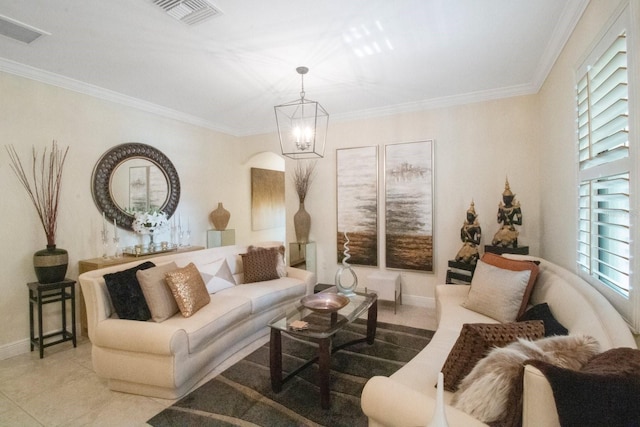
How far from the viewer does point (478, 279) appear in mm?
2490

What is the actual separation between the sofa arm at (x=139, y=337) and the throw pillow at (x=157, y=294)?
0.58ft

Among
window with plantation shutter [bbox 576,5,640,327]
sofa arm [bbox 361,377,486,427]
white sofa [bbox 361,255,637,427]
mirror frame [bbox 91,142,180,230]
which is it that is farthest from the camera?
mirror frame [bbox 91,142,180,230]

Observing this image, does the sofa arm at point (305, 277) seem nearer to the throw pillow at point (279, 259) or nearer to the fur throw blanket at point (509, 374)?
the throw pillow at point (279, 259)

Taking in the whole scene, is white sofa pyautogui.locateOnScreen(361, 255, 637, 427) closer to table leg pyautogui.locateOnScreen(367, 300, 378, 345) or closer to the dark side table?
table leg pyautogui.locateOnScreen(367, 300, 378, 345)

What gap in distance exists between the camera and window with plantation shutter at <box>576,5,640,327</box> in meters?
1.45

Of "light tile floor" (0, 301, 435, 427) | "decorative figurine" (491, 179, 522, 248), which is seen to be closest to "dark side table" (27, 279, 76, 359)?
"light tile floor" (0, 301, 435, 427)

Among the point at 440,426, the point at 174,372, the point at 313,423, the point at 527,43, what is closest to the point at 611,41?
the point at 527,43

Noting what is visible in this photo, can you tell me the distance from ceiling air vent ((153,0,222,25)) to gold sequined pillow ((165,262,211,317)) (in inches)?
78.9

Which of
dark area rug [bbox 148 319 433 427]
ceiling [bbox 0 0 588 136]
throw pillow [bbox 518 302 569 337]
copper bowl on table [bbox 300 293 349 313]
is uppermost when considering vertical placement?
ceiling [bbox 0 0 588 136]

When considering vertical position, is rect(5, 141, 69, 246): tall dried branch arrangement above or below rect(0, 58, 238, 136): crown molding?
below

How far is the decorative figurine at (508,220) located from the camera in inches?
121

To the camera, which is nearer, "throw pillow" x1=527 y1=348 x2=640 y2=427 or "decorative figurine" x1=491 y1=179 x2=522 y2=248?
"throw pillow" x1=527 y1=348 x2=640 y2=427

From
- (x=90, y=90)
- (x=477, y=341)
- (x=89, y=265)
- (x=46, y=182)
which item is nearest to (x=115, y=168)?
(x=46, y=182)

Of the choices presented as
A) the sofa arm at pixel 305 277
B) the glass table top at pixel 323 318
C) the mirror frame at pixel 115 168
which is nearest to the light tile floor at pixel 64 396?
the glass table top at pixel 323 318
